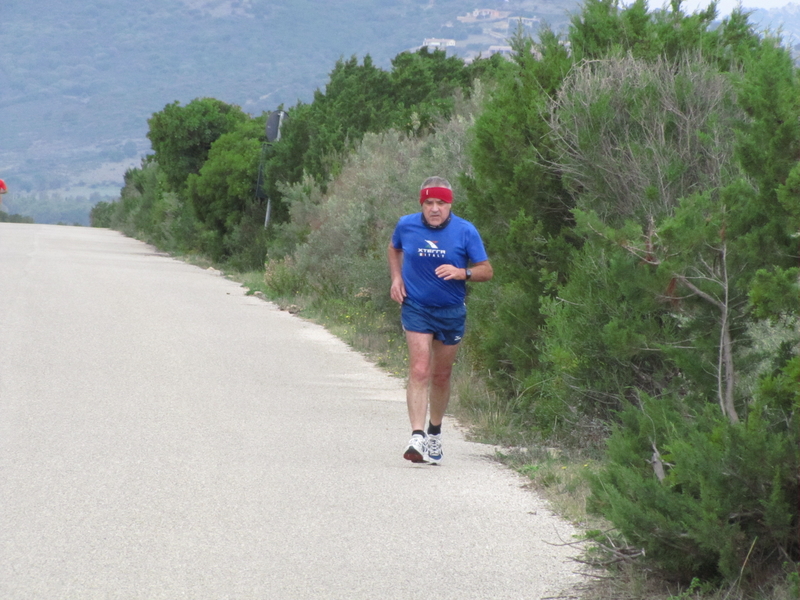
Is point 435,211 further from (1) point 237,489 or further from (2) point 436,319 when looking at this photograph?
(1) point 237,489

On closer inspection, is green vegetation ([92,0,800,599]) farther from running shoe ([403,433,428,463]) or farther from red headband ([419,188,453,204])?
red headband ([419,188,453,204])

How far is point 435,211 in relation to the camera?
816 centimetres

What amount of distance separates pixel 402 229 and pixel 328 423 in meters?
2.26

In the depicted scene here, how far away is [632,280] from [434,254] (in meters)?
2.01

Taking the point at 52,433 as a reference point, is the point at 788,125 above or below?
above

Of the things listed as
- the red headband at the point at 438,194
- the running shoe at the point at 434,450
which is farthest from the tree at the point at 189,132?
the running shoe at the point at 434,450

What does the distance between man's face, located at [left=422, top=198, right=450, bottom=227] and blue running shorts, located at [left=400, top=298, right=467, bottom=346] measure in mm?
592

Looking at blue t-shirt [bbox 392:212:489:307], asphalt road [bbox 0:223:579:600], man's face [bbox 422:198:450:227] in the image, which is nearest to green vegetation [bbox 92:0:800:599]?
asphalt road [bbox 0:223:579:600]

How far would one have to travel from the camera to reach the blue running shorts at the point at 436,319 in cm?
827

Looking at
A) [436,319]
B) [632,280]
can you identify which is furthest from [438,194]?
[632,280]

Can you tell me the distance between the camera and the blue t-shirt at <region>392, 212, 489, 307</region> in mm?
8164

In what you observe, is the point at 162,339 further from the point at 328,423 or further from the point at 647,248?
the point at 647,248

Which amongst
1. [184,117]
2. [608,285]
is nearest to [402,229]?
[608,285]

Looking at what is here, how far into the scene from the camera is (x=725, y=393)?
19.1 ft
